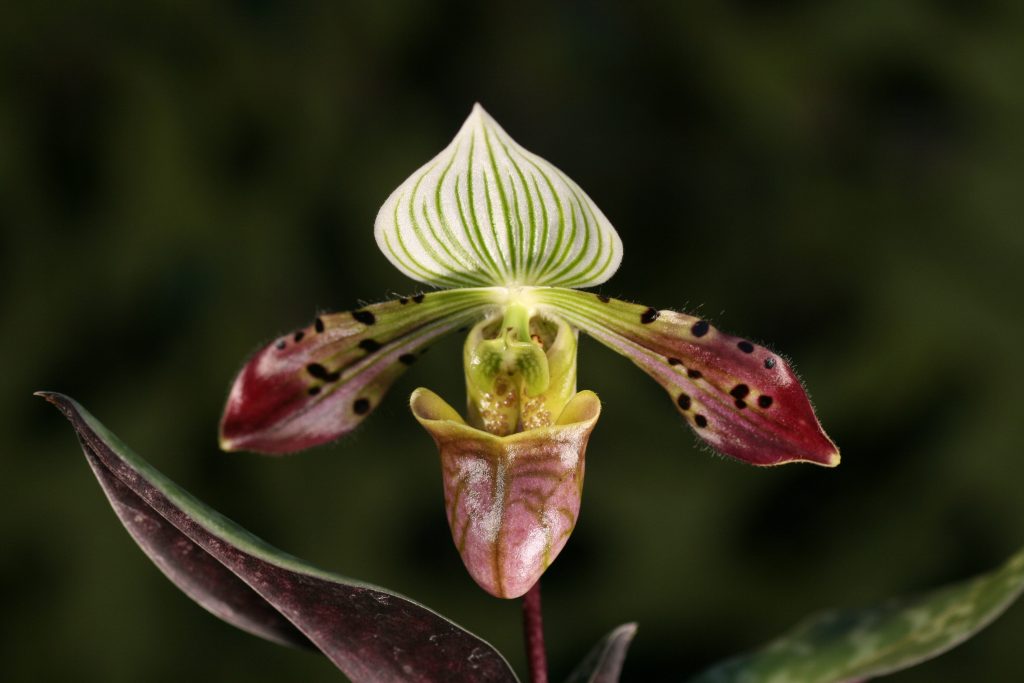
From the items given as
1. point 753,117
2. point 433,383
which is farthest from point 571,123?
point 433,383

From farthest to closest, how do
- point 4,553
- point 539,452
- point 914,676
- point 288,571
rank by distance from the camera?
point 914,676 → point 4,553 → point 539,452 → point 288,571

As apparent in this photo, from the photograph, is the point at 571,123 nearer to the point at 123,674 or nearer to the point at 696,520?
the point at 696,520

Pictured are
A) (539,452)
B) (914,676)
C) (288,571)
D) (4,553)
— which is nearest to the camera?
(288,571)

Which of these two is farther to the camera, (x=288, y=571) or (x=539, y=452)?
(x=539, y=452)

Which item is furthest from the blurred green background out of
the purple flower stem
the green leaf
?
the purple flower stem

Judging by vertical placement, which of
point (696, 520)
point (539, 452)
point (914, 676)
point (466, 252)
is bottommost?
point (914, 676)

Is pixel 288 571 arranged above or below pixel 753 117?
below

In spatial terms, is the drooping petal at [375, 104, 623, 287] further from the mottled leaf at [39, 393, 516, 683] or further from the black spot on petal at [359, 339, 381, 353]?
the mottled leaf at [39, 393, 516, 683]
